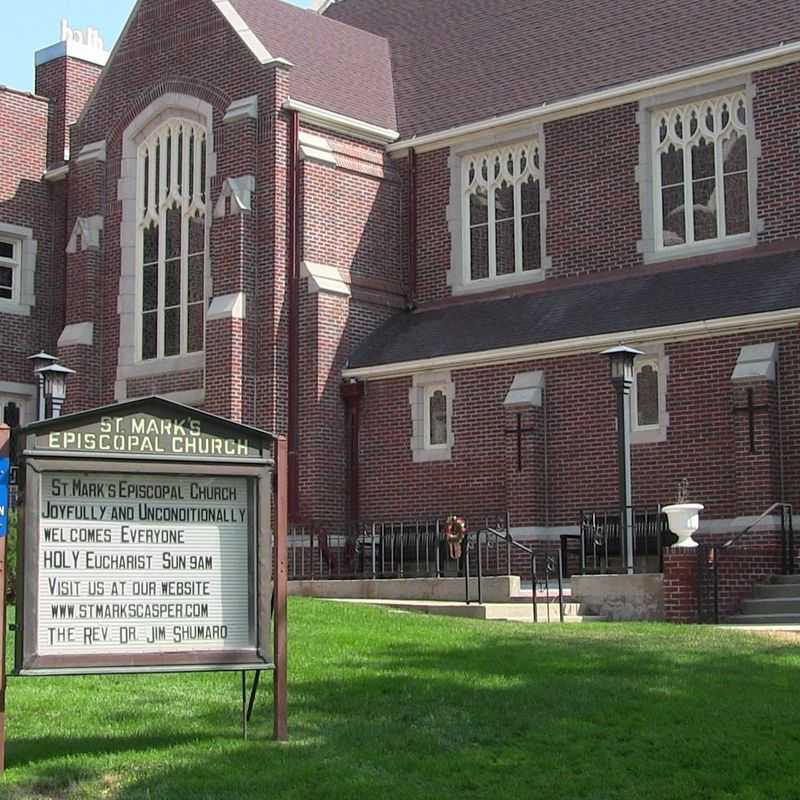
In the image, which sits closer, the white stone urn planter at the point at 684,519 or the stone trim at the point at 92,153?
the white stone urn planter at the point at 684,519

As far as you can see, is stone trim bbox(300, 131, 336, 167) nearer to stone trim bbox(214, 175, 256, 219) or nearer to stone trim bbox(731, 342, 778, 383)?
stone trim bbox(214, 175, 256, 219)

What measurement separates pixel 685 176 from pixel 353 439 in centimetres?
665

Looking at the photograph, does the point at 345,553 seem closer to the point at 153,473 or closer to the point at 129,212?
the point at 129,212

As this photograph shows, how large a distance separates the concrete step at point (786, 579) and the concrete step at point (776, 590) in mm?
140

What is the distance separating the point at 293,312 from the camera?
27.2 metres

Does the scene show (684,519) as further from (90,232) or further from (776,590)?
(90,232)

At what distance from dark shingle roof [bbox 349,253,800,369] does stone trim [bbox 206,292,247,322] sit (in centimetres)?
197

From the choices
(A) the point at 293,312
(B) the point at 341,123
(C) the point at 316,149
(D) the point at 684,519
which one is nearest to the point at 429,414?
(A) the point at 293,312

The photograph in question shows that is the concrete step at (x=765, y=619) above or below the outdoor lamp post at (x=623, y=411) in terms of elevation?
below

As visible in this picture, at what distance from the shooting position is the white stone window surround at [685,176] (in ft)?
82.3

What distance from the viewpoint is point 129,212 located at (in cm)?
3000

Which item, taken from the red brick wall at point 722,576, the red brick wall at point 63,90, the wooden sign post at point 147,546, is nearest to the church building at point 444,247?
the red brick wall at point 63,90

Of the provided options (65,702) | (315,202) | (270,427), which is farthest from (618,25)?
(65,702)

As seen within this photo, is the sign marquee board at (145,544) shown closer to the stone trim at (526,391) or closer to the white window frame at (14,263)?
the stone trim at (526,391)
